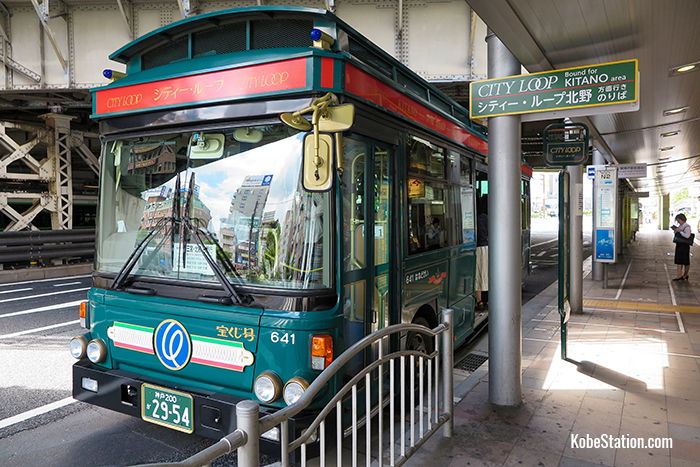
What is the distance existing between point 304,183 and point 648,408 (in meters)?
3.96

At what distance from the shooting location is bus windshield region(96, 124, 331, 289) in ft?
11.1

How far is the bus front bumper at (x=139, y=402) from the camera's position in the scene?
3170 mm

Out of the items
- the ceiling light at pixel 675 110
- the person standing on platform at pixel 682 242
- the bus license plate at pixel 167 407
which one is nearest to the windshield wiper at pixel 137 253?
the bus license plate at pixel 167 407

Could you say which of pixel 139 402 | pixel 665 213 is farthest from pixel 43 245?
pixel 665 213

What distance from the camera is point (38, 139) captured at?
46.6 ft

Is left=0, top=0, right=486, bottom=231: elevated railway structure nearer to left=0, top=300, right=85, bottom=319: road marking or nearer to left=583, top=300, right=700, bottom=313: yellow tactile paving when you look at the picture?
left=0, top=300, right=85, bottom=319: road marking

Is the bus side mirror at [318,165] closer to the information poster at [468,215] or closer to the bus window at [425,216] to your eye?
the bus window at [425,216]

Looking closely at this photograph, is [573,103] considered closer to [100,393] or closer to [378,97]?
[378,97]

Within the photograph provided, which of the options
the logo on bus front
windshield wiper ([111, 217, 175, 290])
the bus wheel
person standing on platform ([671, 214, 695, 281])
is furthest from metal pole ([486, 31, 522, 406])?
person standing on platform ([671, 214, 695, 281])

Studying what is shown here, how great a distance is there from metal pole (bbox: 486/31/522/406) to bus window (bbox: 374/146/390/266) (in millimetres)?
1059

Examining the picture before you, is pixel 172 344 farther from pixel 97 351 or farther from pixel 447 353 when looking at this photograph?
pixel 447 353

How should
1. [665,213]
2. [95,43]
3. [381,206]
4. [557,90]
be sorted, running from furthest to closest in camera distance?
[665,213]
[95,43]
[557,90]
[381,206]

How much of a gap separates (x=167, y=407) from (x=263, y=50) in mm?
2585

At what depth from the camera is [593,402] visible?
483 cm
